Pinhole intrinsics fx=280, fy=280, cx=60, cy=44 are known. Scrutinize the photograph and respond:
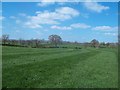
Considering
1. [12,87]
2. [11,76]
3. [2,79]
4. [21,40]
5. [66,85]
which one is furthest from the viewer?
[21,40]

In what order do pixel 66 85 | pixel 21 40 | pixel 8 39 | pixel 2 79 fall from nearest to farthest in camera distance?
pixel 66 85 < pixel 2 79 < pixel 8 39 < pixel 21 40

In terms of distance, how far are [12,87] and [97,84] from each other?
5.89 meters

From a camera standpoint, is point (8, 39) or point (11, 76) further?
point (8, 39)

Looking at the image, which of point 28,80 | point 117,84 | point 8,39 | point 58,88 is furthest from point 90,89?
point 8,39

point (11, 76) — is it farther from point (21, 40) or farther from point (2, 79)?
point (21, 40)

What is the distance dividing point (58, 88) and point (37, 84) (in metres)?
1.60

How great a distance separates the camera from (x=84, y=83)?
19.1 meters

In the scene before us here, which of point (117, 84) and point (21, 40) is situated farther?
point (21, 40)

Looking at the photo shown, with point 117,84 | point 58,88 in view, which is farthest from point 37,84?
point 117,84

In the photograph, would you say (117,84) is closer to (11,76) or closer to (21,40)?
(11,76)

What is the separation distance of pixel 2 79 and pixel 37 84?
290 centimetres

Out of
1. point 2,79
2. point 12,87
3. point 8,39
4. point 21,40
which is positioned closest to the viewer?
point 12,87

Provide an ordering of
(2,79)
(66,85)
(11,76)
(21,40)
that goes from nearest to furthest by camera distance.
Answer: (66,85)
(2,79)
(11,76)
(21,40)

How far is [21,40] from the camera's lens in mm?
193375
